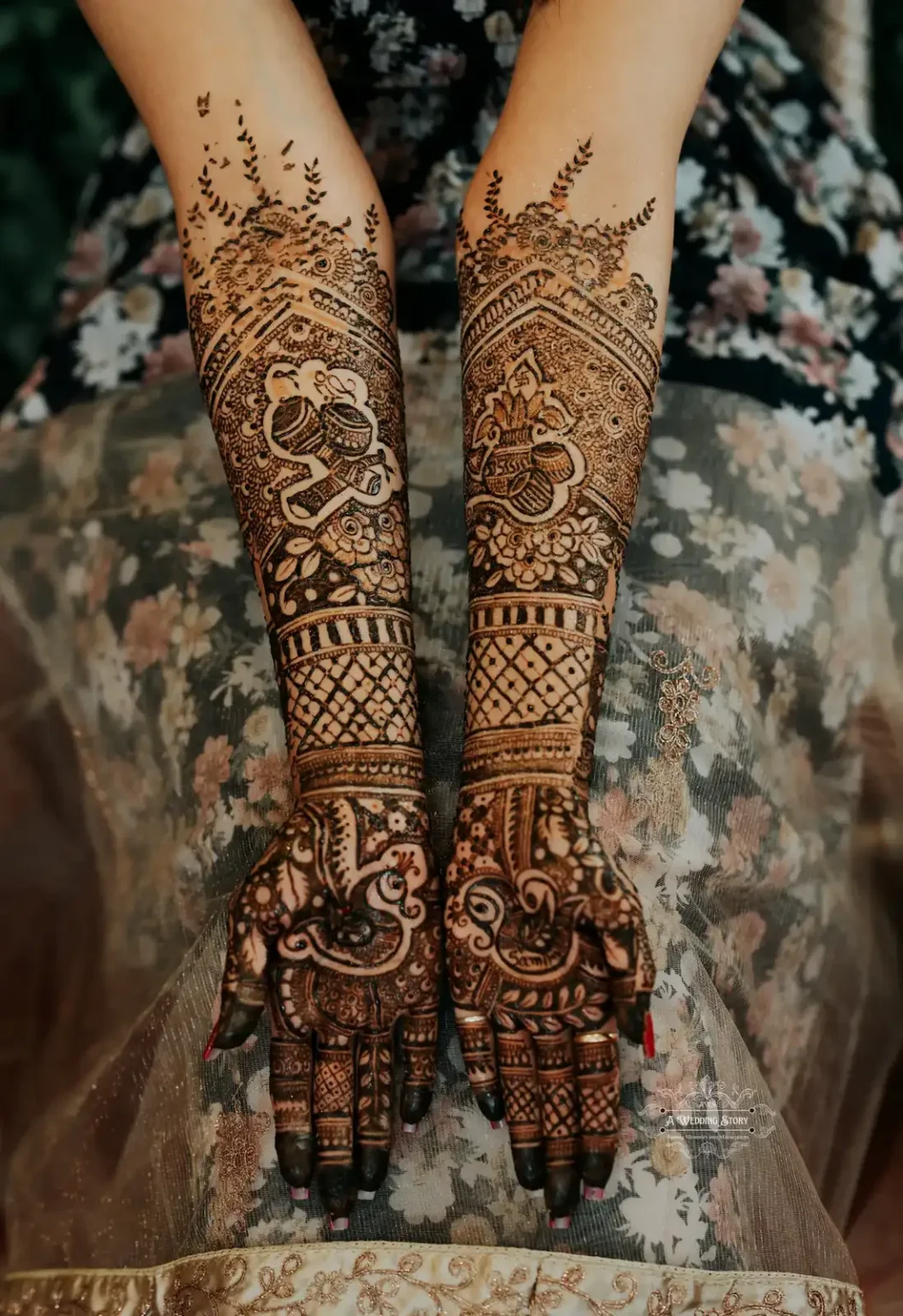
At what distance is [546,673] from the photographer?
762 mm

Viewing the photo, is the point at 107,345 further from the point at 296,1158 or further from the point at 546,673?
the point at 296,1158

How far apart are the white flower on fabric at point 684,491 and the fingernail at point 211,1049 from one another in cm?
53

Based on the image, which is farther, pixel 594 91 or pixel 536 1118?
pixel 594 91

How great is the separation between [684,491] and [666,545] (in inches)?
2.2

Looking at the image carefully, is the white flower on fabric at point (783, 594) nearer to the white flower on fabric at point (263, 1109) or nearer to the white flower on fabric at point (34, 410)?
the white flower on fabric at point (263, 1109)

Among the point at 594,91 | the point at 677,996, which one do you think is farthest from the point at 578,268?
the point at 677,996

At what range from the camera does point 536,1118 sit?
69 cm

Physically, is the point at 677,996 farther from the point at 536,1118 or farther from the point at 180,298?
the point at 180,298

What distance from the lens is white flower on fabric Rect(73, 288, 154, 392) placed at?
1031 millimetres

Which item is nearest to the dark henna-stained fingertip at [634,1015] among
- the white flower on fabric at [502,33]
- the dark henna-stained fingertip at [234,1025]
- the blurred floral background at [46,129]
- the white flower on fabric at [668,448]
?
the dark henna-stained fingertip at [234,1025]

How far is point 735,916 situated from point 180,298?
725 millimetres

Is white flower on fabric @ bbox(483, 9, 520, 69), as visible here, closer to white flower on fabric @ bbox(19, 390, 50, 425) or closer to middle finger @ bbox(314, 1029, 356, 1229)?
white flower on fabric @ bbox(19, 390, 50, 425)

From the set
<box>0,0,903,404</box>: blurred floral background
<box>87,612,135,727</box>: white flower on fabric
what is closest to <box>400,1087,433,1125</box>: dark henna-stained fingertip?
<box>87,612,135,727</box>: white flower on fabric

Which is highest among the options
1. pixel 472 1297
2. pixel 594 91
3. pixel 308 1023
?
pixel 594 91
